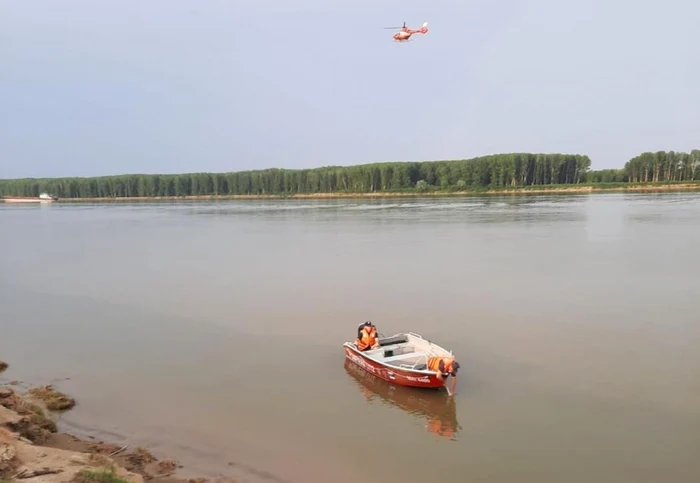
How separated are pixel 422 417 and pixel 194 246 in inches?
1275

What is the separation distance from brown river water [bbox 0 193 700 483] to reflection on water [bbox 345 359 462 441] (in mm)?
52

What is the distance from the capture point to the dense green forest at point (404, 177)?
123 m

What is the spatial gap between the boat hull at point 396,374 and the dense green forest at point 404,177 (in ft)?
384

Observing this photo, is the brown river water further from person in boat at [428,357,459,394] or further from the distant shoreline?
the distant shoreline

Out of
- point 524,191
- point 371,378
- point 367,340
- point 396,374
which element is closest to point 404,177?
point 524,191

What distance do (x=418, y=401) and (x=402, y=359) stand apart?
1470mm

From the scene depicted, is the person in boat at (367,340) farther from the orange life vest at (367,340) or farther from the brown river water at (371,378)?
the brown river water at (371,378)

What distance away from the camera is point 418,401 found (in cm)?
1209

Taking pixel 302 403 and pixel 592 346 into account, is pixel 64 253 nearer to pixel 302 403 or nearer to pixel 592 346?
pixel 302 403

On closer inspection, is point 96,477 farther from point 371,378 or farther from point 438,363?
point 371,378

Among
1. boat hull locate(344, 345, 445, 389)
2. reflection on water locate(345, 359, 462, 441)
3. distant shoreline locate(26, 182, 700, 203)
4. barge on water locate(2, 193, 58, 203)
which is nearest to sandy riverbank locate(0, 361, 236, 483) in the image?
reflection on water locate(345, 359, 462, 441)

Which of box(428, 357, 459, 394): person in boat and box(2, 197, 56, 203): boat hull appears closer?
box(428, 357, 459, 394): person in boat

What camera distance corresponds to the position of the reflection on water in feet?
35.9

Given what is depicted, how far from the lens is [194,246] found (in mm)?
40875
